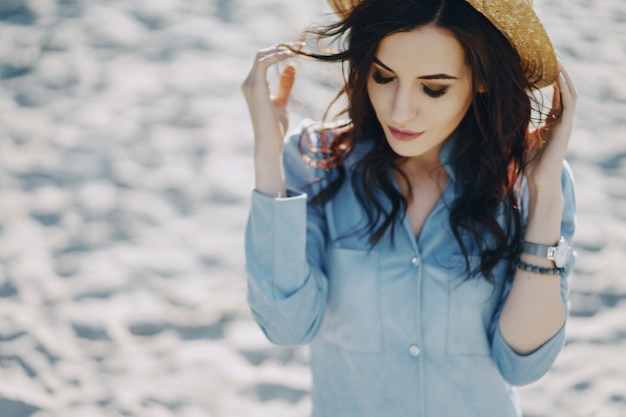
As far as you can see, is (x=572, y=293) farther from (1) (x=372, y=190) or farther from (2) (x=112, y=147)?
(2) (x=112, y=147)

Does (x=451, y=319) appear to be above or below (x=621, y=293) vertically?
above

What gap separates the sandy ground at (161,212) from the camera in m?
3.55

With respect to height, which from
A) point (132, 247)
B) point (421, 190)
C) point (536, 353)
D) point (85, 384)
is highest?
point (421, 190)

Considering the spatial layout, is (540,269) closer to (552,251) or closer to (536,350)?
(552,251)

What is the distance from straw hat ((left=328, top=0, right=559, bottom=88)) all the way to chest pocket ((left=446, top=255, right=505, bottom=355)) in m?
0.45

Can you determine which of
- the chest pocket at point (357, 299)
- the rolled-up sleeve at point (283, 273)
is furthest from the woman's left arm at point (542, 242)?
the rolled-up sleeve at point (283, 273)

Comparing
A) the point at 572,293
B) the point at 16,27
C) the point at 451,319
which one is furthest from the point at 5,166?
the point at 451,319

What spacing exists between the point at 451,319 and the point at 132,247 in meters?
2.41

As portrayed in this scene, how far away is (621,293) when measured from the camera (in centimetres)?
402

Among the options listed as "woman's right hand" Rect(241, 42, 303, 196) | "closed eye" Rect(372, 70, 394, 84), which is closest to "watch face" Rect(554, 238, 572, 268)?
"closed eye" Rect(372, 70, 394, 84)

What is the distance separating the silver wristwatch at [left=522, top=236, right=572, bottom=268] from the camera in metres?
1.98

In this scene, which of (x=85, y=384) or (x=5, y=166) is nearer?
(x=85, y=384)

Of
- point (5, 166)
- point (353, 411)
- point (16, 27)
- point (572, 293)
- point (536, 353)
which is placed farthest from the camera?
point (16, 27)

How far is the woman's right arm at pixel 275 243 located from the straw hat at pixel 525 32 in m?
0.29
